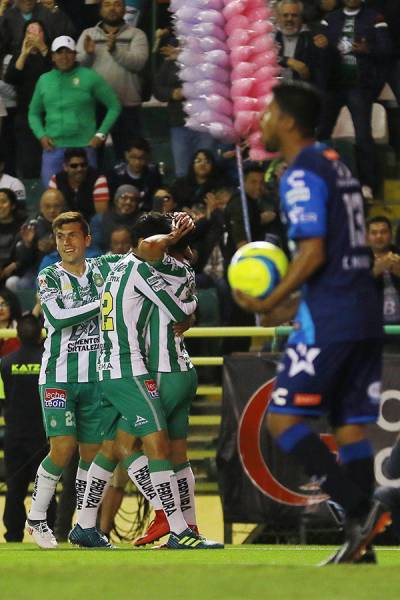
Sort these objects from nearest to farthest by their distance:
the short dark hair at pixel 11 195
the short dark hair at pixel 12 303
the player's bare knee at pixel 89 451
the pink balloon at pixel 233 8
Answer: the player's bare knee at pixel 89 451
the pink balloon at pixel 233 8
the short dark hair at pixel 12 303
the short dark hair at pixel 11 195

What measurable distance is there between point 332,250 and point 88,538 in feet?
13.6

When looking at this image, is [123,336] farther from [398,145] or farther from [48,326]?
[398,145]

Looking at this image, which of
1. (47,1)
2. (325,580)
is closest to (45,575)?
(325,580)

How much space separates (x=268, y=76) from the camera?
14.8 metres

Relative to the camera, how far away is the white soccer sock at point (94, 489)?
1108cm

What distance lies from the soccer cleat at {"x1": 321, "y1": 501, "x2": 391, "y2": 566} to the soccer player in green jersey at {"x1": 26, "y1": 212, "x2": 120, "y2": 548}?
153 inches

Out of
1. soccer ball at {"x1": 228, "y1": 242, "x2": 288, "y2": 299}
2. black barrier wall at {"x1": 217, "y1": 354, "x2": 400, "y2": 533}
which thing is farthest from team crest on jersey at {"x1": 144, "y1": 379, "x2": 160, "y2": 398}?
soccer ball at {"x1": 228, "y1": 242, "x2": 288, "y2": 299}

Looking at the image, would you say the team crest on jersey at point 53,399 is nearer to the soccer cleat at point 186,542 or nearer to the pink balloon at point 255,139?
the soccer cleat at point 186,542

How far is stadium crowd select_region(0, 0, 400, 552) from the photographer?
1603cm

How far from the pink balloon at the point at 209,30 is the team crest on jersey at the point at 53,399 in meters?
4.66

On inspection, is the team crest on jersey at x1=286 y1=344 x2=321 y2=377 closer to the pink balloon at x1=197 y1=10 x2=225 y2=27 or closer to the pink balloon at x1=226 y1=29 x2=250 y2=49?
the pink balloon at x1=226 y1=29 x2=250 y2=49

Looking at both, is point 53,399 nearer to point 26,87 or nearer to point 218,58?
point 218,58

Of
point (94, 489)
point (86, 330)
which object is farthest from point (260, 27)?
point (94, 489)

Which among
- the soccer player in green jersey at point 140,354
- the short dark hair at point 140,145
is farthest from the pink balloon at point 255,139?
the soccer player in green jersey at point 140,354
